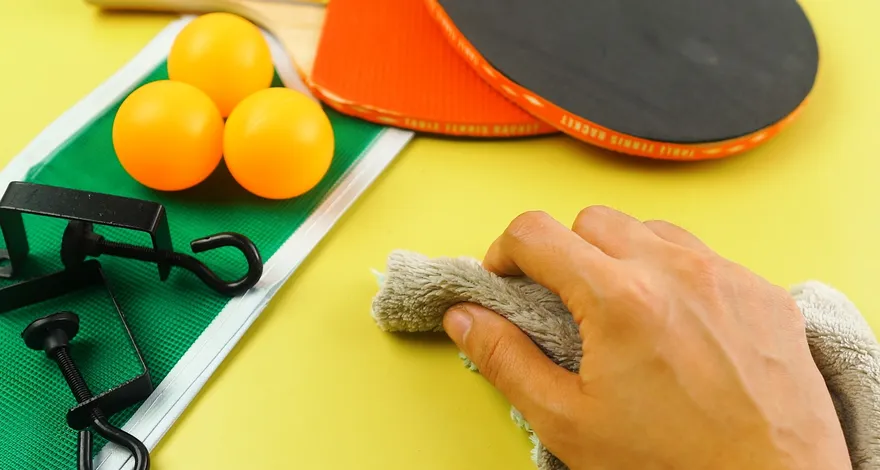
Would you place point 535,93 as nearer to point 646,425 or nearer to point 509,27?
point 509,27

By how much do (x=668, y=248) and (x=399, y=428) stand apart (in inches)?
11.9

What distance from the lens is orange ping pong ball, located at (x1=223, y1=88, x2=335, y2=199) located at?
0.78 m

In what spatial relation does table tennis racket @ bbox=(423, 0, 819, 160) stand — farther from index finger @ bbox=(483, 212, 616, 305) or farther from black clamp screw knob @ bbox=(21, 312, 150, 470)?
black clamp screw knob @ bbox=(21, 312, 150, 470)

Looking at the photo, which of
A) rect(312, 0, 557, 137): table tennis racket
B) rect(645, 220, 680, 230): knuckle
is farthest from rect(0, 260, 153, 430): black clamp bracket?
rect(645, 220, 680, 230): knuckle

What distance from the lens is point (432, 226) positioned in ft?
2.85

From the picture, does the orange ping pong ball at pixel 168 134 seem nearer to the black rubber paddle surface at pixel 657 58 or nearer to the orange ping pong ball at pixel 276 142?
the orange ping pong ball at pixel 276 142

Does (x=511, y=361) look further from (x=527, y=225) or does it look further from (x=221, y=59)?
(x=221, y=59)

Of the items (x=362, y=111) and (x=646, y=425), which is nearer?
(x=646, y=425)

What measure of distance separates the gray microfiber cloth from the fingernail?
0.4 inches

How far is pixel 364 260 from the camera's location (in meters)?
0.83

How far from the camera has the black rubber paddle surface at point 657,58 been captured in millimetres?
911

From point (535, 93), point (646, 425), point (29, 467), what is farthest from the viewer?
point (535, 93)

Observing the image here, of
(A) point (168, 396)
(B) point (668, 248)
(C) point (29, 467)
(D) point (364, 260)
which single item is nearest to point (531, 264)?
(B) point (668, 248)

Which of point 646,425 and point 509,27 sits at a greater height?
point 509,27
